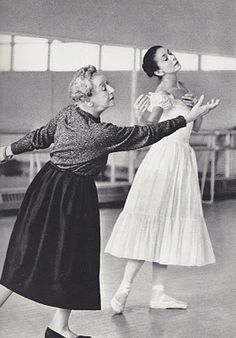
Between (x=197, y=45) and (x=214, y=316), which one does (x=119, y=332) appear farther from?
(x=197, y=45)

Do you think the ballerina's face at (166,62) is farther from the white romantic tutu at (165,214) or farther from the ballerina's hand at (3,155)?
the ballerina's hand at (3,155)

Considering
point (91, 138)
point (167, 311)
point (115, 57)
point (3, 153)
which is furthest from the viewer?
point (167, 311)

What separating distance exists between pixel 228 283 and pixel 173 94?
26.7 inches

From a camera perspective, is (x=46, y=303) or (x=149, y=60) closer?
(x=46, y=303)

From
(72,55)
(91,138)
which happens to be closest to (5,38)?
(72,55)

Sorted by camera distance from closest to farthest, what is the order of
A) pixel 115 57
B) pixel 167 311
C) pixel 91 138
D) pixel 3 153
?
pixel 91 138, pixel 3 153, pixel 115 57, pixel 167 311

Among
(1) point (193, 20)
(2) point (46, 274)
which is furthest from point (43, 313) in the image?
(1) point (193, 20)

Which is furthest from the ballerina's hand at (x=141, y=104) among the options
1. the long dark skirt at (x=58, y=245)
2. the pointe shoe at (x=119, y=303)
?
the pointe shoe at (x=119, y=303)

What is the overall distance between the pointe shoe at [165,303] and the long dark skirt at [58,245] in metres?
0.33

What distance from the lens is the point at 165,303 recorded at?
2051mm

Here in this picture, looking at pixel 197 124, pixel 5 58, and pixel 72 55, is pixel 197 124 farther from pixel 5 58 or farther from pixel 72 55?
pixel 5 58

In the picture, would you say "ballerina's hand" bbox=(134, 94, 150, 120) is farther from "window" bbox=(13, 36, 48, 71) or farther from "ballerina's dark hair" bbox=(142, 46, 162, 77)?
"window" bbox=(13, 36, 48, 71)

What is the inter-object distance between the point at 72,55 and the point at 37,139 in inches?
12.2

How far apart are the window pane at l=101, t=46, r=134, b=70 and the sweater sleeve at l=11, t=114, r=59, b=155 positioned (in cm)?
27
